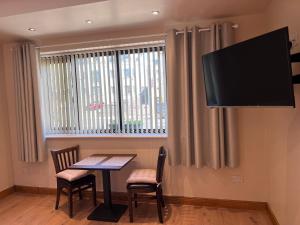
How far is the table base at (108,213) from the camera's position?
9.43 feet

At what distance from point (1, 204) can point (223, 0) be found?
4.07m

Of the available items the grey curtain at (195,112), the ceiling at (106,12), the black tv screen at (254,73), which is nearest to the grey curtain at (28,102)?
the ceiling at (106,12)

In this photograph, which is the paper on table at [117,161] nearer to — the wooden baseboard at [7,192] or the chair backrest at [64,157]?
the chair backrest at [64,157]

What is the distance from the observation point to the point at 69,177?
9.86 feet

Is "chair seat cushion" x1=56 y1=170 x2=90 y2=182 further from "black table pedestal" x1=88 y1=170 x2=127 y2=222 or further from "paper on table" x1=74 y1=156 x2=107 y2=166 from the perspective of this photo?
"black table pedestal" x1=88 y1=170 x2=127 y2=222

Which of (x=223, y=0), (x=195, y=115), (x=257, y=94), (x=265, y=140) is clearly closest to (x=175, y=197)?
(x=195, y=115)

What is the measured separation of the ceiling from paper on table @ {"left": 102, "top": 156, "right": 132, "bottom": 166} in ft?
5.82

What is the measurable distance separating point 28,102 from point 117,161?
69.6 inches

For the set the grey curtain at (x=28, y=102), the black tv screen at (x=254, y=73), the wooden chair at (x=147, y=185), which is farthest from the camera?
the grey curtain at (x=28, y=102)

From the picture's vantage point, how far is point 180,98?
3117 mm

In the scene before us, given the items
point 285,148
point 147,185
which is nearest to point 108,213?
point 147,185

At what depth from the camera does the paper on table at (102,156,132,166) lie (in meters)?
2.86

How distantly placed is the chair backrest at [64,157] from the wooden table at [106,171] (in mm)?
386

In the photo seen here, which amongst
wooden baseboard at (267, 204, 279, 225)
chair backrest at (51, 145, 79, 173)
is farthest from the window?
wooden baseboard at (267, 204, 279, 225)
